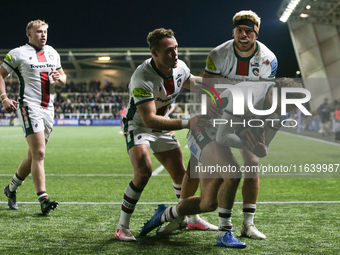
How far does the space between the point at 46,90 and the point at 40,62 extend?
1.15ft

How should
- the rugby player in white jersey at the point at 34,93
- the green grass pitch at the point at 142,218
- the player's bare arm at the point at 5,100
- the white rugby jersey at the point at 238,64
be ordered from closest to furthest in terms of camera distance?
the green grass pitch at the point at 142,218 → the white rugby jersey at the point at 238,64 → the player's bare arm at the point at 5,100 → the rugby player in white jersey at the point at 34,93

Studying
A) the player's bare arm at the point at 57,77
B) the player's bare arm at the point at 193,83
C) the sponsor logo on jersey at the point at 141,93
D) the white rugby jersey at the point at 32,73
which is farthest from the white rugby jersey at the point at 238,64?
the white rugby jersey at the point at 32,73

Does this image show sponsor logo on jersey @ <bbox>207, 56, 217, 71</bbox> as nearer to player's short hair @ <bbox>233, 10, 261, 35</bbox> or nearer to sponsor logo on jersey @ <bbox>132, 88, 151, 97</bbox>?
player's short hair @ <bbox>233, 10, 261, 35</bbox>

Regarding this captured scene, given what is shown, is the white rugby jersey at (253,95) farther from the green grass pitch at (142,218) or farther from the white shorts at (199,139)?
the green grass pitch at (142,218)

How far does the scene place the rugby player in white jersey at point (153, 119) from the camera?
3.45 m

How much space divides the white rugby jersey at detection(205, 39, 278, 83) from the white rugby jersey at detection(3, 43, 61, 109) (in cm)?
226

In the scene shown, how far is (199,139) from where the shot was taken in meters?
3.66

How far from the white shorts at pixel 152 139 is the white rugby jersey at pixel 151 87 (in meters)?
0.07

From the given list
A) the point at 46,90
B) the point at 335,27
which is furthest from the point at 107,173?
the point at 335,27

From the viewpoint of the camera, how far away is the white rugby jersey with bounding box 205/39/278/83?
3.76m

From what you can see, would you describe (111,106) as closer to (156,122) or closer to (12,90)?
(12,90)

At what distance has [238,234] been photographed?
3852 millimetres

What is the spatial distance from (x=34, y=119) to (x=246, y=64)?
262cm

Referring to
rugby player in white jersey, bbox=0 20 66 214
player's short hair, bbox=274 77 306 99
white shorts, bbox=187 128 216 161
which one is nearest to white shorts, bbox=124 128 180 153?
white shorts, bbox=187 128 216 161
